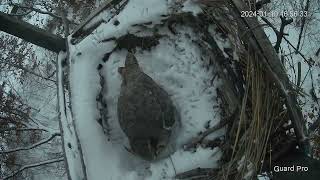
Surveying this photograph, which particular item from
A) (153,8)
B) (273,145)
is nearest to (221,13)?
(153,8)

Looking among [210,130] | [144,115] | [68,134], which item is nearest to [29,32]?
[68,134]

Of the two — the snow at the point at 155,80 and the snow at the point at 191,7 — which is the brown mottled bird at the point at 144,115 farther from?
the snow at the point at 191,7

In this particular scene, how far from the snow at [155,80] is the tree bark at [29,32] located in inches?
3.4

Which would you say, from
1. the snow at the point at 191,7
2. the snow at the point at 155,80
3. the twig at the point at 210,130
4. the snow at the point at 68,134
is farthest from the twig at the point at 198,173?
the snow at the point at 191,7

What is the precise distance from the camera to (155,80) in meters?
2.49

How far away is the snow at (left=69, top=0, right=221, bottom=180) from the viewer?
225 centimetres

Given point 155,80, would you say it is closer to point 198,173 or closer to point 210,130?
point 210,130

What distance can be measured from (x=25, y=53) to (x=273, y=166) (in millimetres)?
4512

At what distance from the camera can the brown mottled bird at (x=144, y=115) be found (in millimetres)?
2273

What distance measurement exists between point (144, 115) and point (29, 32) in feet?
2.21

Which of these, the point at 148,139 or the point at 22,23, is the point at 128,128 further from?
the point at 22,23

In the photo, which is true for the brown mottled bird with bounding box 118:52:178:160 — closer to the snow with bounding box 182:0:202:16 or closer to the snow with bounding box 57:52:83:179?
the snow with bounding box 57:52:83:179

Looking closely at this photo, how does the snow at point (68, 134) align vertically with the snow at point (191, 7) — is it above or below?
below

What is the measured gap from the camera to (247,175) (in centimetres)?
200
